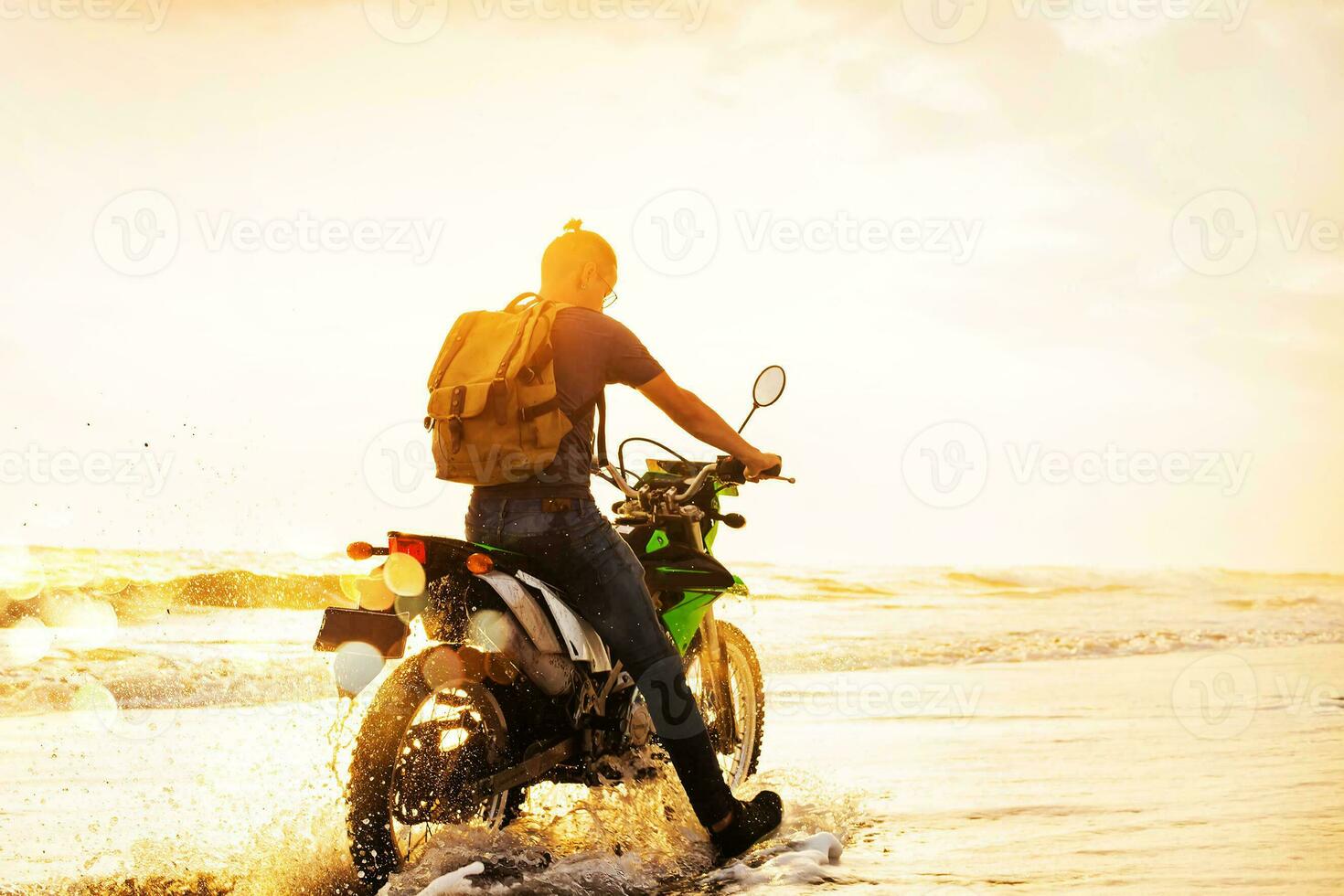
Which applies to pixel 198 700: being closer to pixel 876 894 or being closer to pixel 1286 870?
pixel 876 894

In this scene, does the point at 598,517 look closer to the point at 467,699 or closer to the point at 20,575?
the point at 467,699

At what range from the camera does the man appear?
13.8ft

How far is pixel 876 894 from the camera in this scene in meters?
4.08

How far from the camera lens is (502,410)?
4.11m

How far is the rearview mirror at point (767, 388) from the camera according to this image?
4930 mm

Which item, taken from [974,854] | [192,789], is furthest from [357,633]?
[192,789]

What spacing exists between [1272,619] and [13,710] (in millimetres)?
19265

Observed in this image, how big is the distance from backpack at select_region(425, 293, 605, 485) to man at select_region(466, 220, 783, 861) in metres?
0.09

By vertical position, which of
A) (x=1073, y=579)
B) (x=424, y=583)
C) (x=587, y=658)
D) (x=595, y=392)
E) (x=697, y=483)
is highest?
(x=595, y=392)

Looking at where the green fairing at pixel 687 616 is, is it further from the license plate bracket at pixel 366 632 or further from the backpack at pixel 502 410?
the license plate bracket at pixel 366 632

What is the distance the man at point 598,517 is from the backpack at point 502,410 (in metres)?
0.09

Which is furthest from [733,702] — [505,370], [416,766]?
[505,370]

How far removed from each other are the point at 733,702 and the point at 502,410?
2497 millimetres

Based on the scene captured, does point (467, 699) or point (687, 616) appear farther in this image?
point (687, 616)
